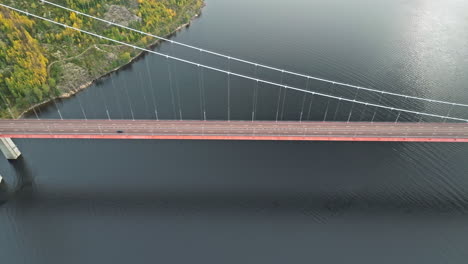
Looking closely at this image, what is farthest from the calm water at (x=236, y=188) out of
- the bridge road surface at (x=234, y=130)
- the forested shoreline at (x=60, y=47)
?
the bridge road surface at (x=234, y=130)

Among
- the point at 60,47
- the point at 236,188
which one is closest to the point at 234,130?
the point at 236,188

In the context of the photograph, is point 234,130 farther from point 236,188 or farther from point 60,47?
point 60,47

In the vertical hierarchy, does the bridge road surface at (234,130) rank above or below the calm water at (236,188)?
above

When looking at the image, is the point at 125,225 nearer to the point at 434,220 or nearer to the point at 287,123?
the point at 287,123

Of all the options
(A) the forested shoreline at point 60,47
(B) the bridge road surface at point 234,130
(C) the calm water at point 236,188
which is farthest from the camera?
(A) the forested shoreline at point 60,47

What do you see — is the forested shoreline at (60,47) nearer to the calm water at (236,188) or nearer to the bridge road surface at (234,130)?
the calm water at (236,188)

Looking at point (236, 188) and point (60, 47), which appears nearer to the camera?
point (236, 188)

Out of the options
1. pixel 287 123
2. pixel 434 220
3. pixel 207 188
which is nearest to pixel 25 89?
pixel 207 188

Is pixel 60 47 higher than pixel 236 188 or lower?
higher
